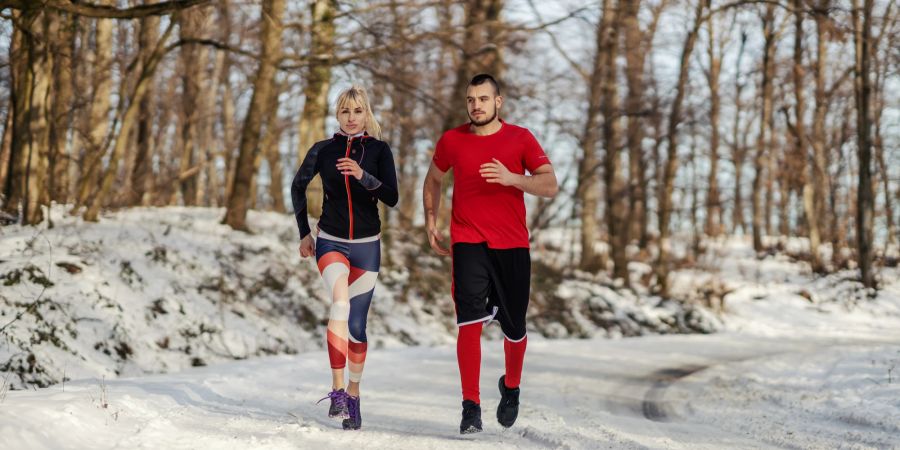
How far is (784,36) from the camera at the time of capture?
31.1 meters

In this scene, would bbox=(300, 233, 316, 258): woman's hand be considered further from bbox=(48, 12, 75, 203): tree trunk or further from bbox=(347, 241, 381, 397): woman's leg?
bbox=(48, 12, 75, 203): tree trunk

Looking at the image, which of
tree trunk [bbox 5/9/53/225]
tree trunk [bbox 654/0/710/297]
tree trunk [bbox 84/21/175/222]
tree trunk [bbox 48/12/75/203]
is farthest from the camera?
tree trunk [bbox 654/0/710/297]

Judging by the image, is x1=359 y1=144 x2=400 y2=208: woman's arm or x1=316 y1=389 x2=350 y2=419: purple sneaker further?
x1=359 y1=144 x2=400 y2=208: woman's arm

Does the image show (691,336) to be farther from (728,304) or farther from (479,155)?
(479,155)

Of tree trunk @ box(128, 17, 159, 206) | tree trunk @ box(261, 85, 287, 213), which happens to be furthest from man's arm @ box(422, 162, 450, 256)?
tree trunk @ box(261, 85, 287, 213)

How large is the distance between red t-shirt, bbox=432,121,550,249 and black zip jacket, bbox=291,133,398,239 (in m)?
0.45

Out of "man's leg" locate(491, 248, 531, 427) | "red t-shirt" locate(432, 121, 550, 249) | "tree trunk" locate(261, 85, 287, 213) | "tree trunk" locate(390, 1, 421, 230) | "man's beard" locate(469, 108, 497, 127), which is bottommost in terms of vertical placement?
"man's leg" locate(491, 248, 531, 427)

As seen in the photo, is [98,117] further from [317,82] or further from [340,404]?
[340,404]

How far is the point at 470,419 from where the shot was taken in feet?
16.4

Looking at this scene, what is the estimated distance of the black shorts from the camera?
5191 mm

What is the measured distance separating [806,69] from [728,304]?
39.4ft

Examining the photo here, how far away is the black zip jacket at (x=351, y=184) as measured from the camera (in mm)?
5293

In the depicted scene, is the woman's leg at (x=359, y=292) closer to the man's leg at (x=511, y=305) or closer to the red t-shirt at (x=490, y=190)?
the red t-shirt at (x=490, y=190)

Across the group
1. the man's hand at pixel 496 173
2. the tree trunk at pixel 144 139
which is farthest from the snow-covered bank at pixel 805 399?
the tree trunk at pixel 144 139
